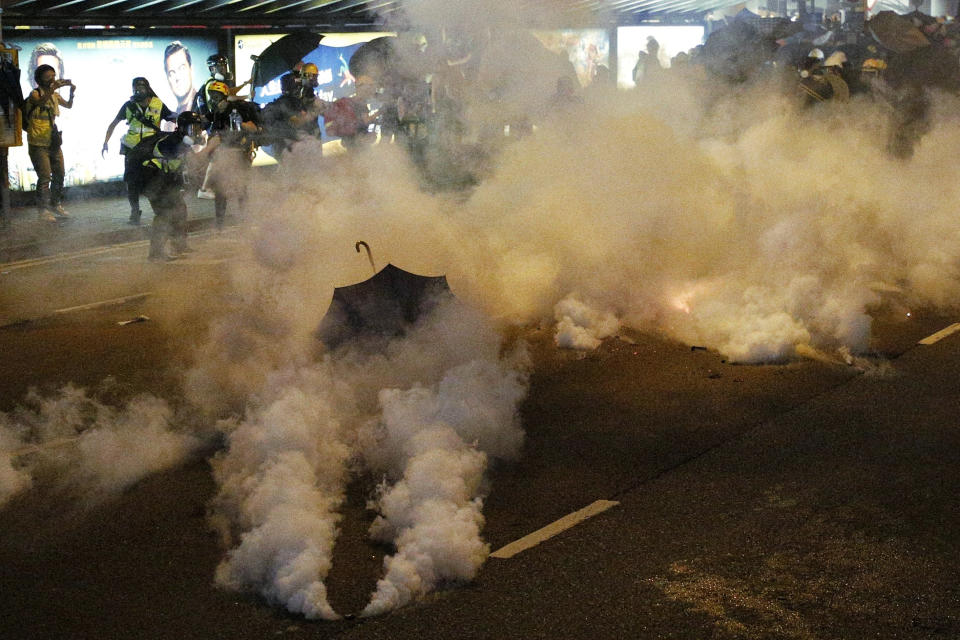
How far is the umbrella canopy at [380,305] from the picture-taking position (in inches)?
264

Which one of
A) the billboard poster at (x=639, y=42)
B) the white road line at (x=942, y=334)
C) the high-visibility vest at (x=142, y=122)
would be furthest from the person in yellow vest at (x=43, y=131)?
the white road line at (x=942, y=334)

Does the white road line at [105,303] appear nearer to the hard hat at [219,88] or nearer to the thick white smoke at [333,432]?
the thick white smoke at [333,432]

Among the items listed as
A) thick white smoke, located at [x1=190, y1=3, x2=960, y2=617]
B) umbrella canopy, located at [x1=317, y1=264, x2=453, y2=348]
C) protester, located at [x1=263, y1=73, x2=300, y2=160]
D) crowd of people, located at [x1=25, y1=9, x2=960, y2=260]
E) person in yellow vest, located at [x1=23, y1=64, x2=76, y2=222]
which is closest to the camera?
thick white smoke, located at [x1=190, y1=3, x2=960, y2=617]

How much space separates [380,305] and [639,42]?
6470 millimetres

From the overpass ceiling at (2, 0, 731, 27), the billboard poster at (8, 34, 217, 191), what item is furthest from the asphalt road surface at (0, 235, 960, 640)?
the billboard poster at (8, 34, 217, 191)

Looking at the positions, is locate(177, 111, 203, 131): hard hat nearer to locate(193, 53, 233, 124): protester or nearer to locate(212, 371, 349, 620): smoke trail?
locate(193, 53, 233, 124): protester

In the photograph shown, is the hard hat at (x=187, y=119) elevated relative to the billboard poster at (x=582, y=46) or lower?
lower

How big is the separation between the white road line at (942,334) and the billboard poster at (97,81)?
11.2 metres

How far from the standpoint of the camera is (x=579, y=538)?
4.45 m

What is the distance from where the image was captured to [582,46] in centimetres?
1020

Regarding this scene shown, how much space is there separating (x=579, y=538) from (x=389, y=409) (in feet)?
4.08

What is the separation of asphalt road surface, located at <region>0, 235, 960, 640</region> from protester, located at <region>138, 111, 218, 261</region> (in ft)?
14.4

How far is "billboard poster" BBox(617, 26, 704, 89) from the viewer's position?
33.9 ft

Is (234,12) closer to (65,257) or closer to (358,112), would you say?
(65,257)
